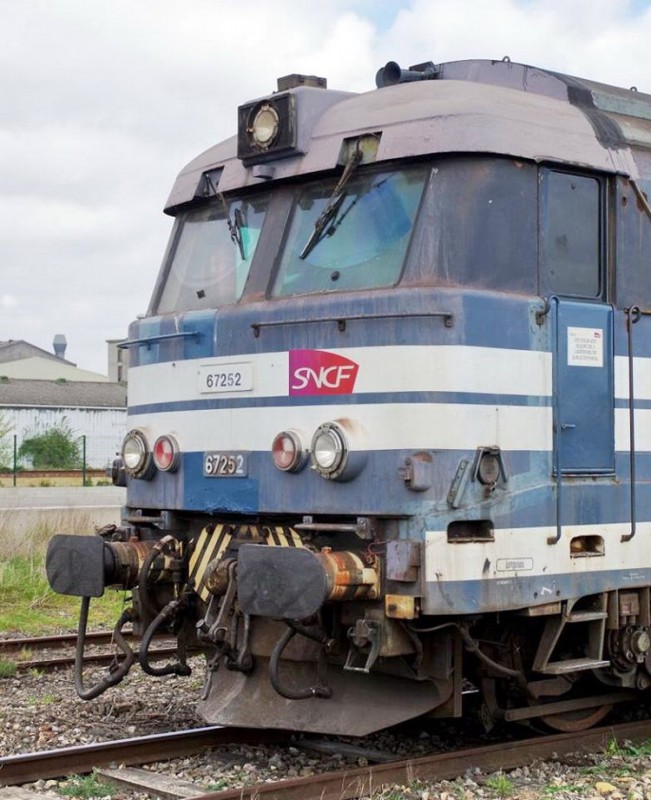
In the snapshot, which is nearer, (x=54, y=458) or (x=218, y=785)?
(x=218, y=785)

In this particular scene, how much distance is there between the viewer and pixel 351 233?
695cm

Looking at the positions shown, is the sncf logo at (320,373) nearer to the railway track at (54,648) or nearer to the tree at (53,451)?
the railway track at (54,648)

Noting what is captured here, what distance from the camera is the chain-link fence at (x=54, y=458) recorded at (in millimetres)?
32094

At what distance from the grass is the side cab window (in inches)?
277

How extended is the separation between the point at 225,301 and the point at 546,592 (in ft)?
8.26

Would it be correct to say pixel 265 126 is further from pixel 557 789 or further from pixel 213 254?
pixel 557 789

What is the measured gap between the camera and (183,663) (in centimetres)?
762

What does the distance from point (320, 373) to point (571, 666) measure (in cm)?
208

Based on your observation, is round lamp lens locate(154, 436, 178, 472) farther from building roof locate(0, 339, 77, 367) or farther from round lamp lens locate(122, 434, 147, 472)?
building roof locate(0, 339, 77, 367)

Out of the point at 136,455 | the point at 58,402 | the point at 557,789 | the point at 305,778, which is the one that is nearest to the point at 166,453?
the point at 136,455

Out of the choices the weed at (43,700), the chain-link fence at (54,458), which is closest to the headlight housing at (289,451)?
the weed at (43,700)

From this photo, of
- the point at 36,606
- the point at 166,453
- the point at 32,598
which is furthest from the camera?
the point at 32,598

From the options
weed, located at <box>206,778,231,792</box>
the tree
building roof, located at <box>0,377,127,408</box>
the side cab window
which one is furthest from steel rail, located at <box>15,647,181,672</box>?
building roof, located at <box>0,377,127,408</box>

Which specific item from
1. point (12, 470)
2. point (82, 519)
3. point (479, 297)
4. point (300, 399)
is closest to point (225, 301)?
point (300, 399)
